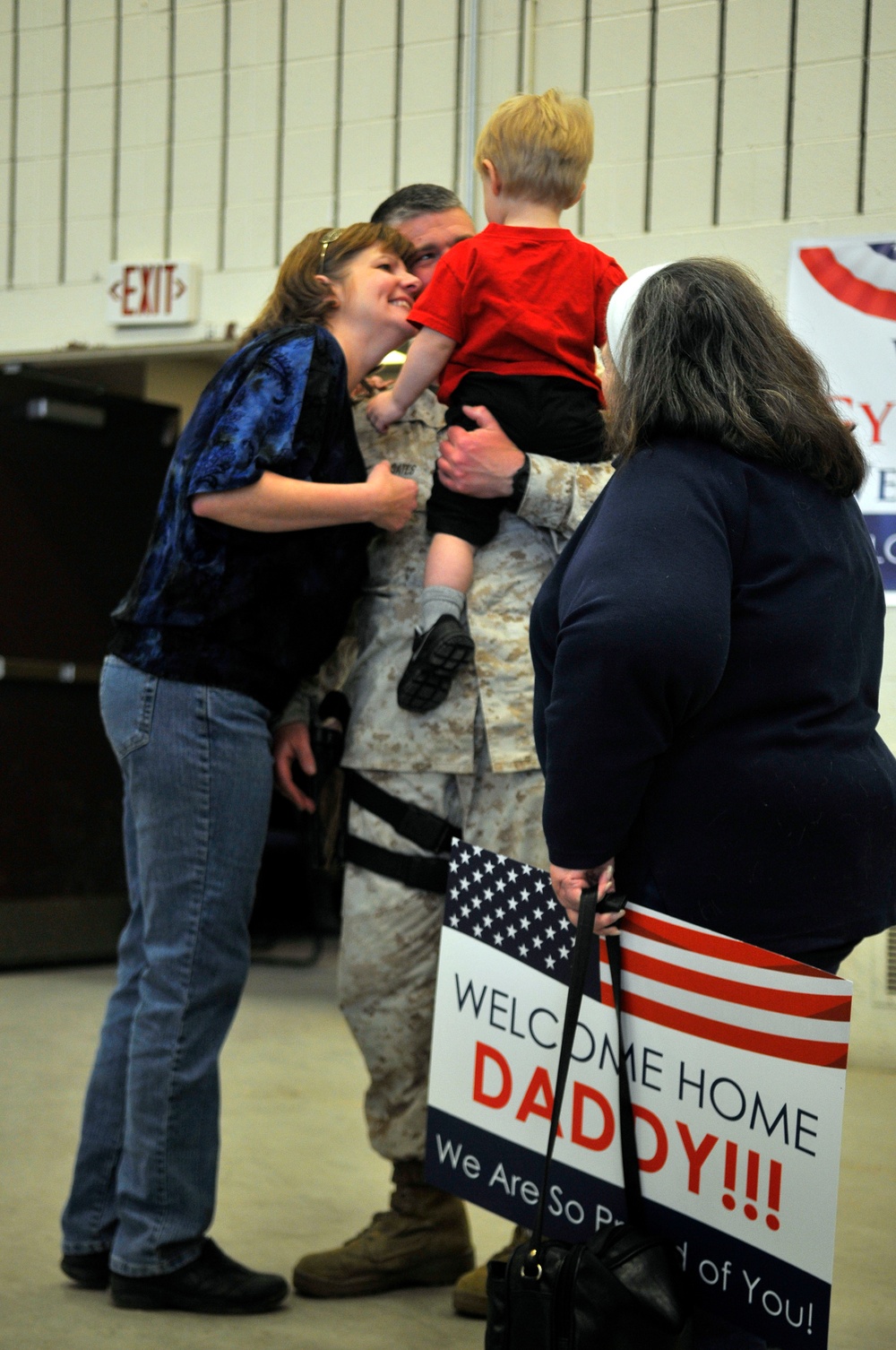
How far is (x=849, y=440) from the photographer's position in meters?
1.44

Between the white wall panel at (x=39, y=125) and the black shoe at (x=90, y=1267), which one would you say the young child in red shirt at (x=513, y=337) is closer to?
the black shoe at (x=90, y=1267)

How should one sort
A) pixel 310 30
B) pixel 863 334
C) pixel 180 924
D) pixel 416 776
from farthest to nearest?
pixel 310 30, pixel 863 334, pixel 416 776, pixel 180 924

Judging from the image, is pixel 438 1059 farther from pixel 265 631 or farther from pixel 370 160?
pixel 370 160

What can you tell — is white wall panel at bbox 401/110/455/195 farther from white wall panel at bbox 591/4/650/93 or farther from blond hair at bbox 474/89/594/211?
blond hair at bbox 474/89/594/211

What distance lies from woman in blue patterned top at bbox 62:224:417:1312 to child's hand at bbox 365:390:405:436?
3.6 inches

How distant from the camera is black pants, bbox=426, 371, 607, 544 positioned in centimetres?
208

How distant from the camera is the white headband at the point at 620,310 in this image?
146 cm

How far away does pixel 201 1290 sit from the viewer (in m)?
Result: 2.03

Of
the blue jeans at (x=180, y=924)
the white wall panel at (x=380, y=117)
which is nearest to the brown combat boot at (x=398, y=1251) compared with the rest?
the blue jeans at (x=180, y=924)

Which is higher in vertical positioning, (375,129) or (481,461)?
(375,129)

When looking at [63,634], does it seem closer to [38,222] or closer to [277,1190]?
[38,222]

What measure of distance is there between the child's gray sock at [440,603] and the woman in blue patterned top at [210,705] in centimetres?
12

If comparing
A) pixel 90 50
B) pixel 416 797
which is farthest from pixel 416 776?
pixel 90 50

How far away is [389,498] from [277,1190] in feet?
4.61
